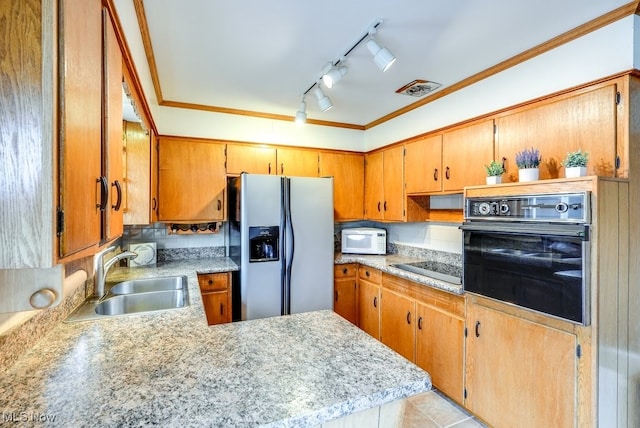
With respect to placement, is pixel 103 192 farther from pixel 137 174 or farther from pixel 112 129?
pixel 137 174

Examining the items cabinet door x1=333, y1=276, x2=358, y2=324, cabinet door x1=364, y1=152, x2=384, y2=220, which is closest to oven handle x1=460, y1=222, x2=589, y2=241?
cabinet door x1=364, y1=152, x2=384, y2=220

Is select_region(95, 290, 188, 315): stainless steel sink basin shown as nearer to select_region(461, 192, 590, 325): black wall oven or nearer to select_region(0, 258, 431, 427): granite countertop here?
select_region(0, 258, 431, 427): granite countertop

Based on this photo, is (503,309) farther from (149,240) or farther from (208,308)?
(149,240)

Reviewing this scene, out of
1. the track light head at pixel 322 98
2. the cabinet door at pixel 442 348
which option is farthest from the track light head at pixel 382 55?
the cabinet door at pixel 442 348

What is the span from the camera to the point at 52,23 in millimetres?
632

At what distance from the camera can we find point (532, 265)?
1.76 m

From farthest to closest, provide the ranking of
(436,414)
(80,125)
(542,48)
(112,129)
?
(436,414) → (542,48) → (112,129) → (80,125)

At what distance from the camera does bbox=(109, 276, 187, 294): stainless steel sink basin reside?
2348 mm

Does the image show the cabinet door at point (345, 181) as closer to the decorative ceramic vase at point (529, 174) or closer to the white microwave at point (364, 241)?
the white microwave at point (364, 241)

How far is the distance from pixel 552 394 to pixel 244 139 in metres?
3.17

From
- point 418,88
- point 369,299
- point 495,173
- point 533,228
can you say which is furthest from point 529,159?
point 369,299

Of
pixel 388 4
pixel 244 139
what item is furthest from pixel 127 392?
pixel 244 139

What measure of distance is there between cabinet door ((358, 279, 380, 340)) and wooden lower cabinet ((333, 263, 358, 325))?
0.06m

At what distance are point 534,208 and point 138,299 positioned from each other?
8.16ft
